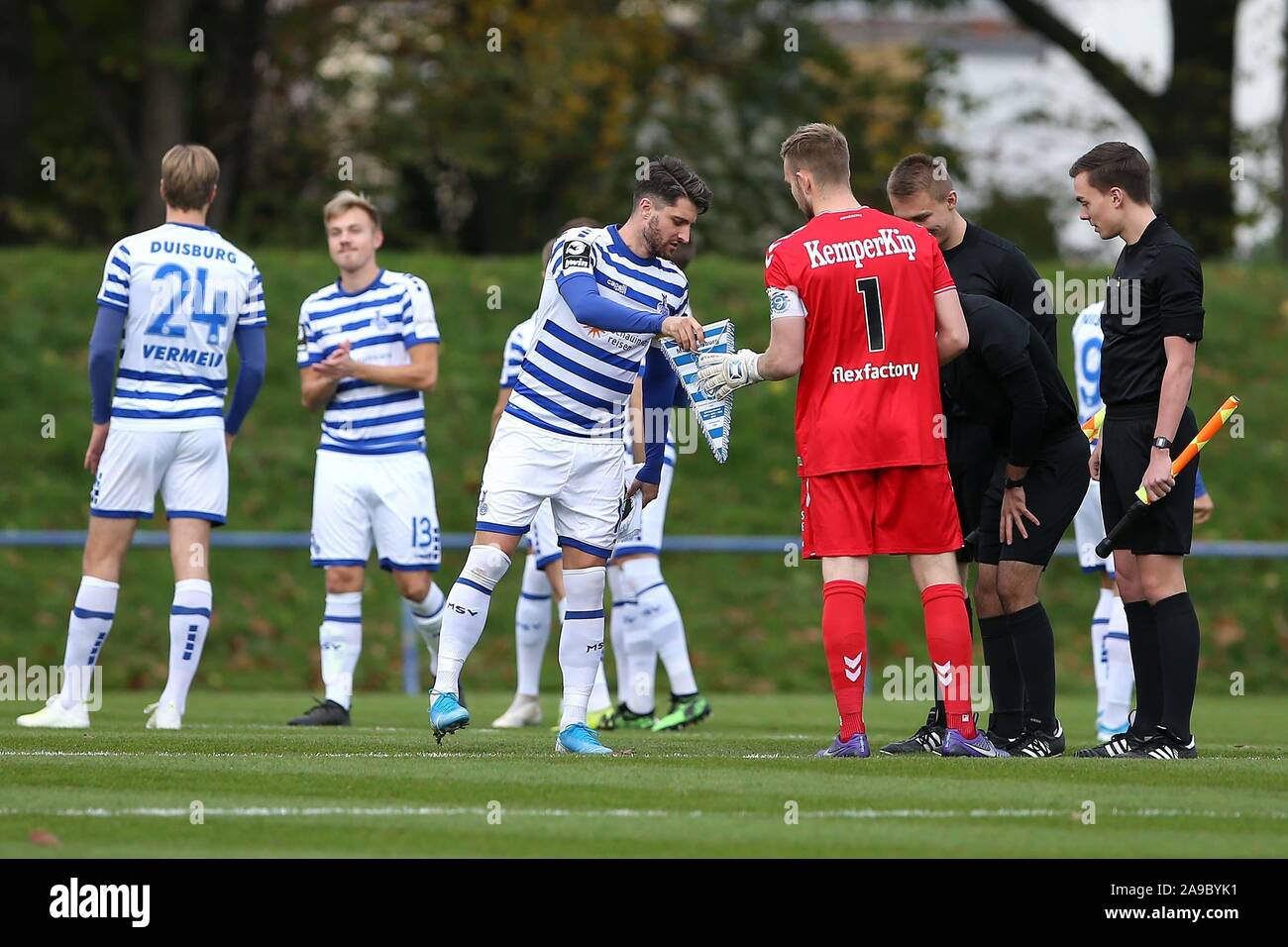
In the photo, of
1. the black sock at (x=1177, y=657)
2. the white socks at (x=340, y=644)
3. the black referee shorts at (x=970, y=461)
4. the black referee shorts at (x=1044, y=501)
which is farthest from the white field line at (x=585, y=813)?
the white socks at (x=340, y=644)

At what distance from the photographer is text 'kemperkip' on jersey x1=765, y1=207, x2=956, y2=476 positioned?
7172 mm

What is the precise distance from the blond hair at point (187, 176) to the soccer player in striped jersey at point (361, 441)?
981 mm

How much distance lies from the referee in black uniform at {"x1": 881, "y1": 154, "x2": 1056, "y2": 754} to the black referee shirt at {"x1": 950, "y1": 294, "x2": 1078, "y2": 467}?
4.3 inches

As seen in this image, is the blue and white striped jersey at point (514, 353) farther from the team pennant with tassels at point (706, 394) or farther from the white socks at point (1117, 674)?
the white socks at point (1117, 674)

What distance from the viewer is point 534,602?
429 inches

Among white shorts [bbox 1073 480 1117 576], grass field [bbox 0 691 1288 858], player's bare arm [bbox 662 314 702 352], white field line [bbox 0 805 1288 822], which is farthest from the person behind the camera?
white shorts [bbox 1073 480 1117 576]

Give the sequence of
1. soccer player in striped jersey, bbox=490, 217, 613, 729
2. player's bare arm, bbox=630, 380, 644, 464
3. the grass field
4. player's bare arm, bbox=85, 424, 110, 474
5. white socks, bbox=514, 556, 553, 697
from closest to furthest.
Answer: the grass field → player's bare arm, bbox=630, 380, 644, 464 → player's bare arm, bbox=85, 424, 110, 474 → soccer player in striped jersey, bbox=490, 217, 613, 729 → white socks, bbox=514, 556, 553, 697

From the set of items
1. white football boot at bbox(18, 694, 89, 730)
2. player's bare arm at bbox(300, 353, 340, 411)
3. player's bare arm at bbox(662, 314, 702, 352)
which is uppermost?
player's bare arm at bbox(300, 353, 340, 411)

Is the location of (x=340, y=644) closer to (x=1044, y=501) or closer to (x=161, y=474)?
(x=161, y=474)

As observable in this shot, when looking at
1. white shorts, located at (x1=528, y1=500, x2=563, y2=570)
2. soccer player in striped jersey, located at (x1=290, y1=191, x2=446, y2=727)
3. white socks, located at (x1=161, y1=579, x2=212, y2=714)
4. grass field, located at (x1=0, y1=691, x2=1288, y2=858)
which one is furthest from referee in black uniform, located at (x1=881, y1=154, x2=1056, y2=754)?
white socks, located at (x1=161, y1=579, x2=212, y2=714)

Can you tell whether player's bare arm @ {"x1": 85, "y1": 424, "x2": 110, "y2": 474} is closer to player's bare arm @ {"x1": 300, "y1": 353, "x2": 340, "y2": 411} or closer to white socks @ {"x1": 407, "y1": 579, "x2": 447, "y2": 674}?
player's bare arm @ {"x1": 300, "y1": 353, "x2": 340, "y2": 411}

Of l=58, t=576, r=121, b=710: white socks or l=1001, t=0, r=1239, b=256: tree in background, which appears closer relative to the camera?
l=58, t=576, r=121, b=710: white socks

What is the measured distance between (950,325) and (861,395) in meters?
0.44

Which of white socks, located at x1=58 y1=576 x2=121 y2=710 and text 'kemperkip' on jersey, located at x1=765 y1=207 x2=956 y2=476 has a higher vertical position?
text 'kemperkip' on jersey, located at x1=765 y1=207 x2=956 y2=476
